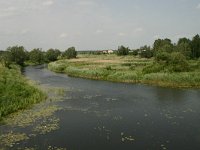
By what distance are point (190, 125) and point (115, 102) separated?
1106 cm

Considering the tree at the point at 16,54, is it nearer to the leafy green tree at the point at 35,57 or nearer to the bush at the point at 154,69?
the leafy green tree at the point at 35,57

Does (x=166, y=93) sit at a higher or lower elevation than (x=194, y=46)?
lower

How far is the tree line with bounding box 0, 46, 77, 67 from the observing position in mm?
96550

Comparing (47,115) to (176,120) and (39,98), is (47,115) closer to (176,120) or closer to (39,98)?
(39,98)

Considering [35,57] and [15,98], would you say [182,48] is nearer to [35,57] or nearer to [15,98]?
[35,57]

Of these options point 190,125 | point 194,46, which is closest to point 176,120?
point 190,125

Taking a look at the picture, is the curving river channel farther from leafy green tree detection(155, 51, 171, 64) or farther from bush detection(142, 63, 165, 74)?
leafy green tree detection(155, 51, 171, 64)

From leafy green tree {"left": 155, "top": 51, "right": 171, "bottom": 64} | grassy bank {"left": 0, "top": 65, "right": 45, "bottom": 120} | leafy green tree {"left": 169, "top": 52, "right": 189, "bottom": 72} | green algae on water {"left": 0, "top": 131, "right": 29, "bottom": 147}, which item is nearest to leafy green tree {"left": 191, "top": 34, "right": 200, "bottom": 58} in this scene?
leafy green tree {"left": 155, "top": 51, "right": 171, "bottom": 64}

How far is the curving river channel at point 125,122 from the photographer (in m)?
19.2

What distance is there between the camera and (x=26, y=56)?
108875mm

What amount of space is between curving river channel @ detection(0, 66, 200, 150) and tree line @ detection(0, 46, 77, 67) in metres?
47.6

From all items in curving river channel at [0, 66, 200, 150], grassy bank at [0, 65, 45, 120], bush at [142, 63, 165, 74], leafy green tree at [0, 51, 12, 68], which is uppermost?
leafy green tree at [0, 51, 12, 68]

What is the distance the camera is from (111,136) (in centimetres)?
2084

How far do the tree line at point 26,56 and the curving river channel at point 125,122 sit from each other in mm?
47563
